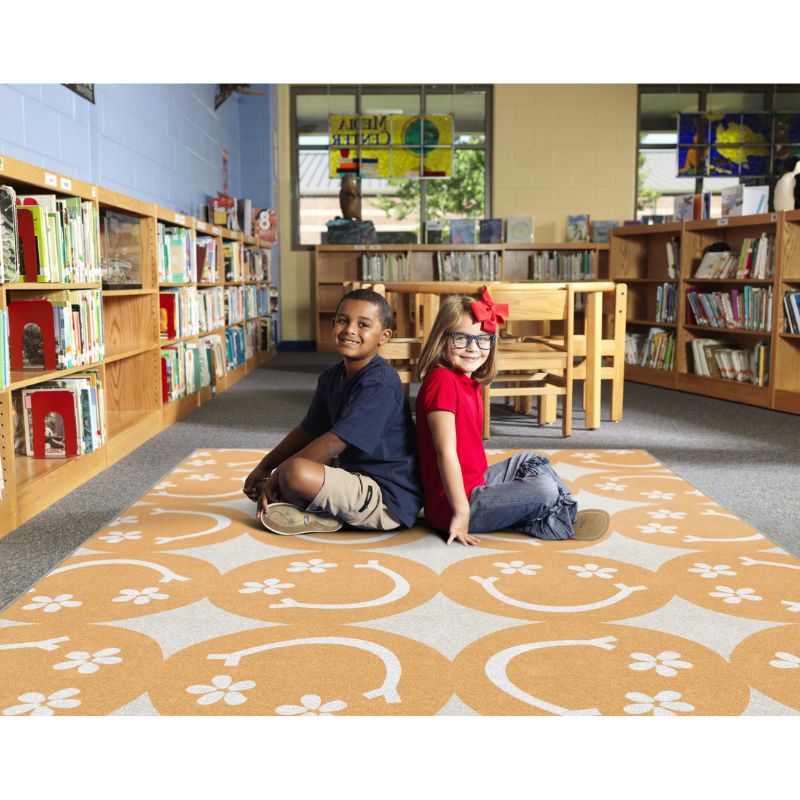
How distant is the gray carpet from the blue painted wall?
133 cm

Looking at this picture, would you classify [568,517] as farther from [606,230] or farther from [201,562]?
[606,230]

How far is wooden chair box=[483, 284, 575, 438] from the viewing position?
3.84m

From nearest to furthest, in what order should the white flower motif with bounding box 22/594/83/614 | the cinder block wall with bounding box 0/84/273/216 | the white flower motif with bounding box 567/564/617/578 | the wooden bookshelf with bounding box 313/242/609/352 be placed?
the white flower motif with bounding box 22/594/83/614
the white flower motif with bounding box 567/564/617/578
the cinder block wall with bounding box 0/84/273/216
the wooden bookshelf with bounding box 313/242/609/352

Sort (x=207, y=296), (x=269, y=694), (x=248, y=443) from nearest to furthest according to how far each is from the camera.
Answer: (x=269, y=694) → (x=248, y=443) → (x=207, y=296)

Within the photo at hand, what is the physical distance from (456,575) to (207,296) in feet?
11.8

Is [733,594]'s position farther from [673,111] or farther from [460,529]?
[673,111]

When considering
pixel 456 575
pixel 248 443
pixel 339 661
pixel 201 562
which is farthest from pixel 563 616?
pixel 248 443

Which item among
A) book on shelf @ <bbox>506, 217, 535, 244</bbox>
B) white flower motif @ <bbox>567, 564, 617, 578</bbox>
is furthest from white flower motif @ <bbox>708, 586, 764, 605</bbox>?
book on shelf @ <bbox>506, 217, 535, 244</bbox>

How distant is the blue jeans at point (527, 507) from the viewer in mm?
2328

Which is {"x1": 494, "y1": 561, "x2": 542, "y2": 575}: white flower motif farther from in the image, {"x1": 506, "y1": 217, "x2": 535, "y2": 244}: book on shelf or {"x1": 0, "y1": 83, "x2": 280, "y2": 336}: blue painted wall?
{"x1": 506, "y1": 217, "x2": 535, "y2": 244}: book on shelf

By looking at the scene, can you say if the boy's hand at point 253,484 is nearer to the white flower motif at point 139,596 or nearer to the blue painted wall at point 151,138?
the white flower motif at point 139,596

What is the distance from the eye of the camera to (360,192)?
330 inches

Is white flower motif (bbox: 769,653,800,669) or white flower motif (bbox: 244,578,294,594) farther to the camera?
white flower motif (bbox: 244,578,294,594)

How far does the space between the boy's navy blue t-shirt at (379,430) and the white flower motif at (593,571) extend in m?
0.53
